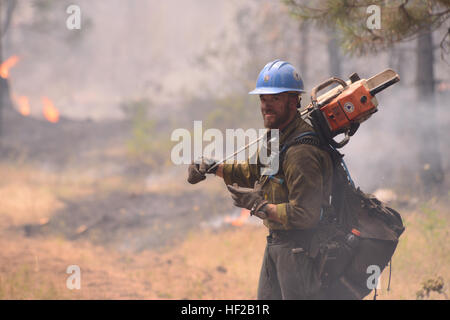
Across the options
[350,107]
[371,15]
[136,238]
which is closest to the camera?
[350,107]

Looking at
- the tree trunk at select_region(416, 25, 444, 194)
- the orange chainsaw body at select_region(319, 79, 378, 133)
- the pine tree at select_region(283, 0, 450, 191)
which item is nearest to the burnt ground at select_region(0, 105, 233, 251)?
the tree trunk at select_region(416, 25, 444, 194)

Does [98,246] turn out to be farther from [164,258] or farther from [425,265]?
[425,265]

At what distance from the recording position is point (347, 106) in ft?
9.59

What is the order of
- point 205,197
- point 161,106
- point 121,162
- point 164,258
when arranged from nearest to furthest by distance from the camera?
point 164,258
point 205,197
point 121,162
point 161,106

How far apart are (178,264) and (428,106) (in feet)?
20.0

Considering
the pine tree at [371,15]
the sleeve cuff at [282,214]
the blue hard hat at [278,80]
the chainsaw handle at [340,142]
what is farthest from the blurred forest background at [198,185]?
the sleeve cuff at [282,214]

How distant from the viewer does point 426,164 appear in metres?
8.66

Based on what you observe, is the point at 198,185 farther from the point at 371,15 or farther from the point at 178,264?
the point at 371,15

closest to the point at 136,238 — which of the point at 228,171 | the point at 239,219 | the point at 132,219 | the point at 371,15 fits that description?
the point at 132,219

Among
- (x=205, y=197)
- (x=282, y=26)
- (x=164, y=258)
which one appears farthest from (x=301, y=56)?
(x=164, y=258)

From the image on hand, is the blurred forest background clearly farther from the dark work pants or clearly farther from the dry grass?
the dark work pants

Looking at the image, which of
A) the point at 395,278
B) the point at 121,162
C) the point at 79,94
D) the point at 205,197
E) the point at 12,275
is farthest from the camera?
→ the point at 79,94

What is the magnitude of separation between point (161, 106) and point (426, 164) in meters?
15.2

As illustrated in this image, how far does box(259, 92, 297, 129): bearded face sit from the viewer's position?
304 cm
